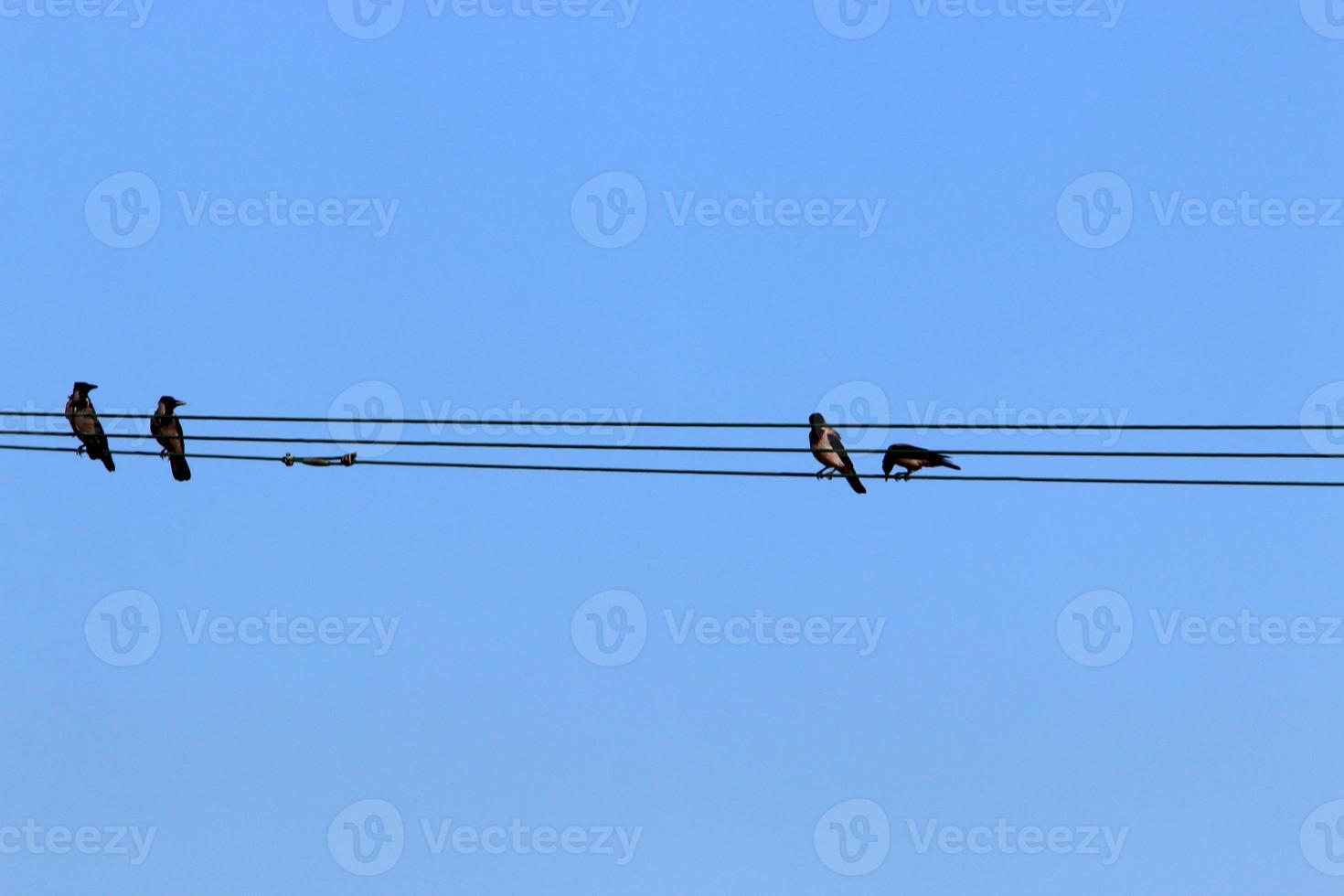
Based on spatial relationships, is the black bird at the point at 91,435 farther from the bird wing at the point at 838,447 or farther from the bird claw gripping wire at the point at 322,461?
the bird wing at the point at 838,447

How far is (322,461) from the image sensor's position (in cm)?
1348

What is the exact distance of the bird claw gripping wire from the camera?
Answer: 13.3 m

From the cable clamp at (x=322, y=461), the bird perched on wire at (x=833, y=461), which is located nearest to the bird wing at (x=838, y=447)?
the bird perched on wire at (x=833, y=461)

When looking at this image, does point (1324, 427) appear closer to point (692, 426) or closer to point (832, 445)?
point (692, 426)

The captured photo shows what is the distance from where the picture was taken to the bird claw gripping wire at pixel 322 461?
43.7 feet

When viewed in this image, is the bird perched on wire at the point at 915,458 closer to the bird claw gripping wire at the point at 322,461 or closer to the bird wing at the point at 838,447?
the bird wing at the point at 838,447

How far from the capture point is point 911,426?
40.3ft

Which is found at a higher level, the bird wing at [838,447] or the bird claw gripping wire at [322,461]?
the bird wing at [838,447]

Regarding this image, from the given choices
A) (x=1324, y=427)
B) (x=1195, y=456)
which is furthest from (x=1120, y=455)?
(x=1324, y=427)

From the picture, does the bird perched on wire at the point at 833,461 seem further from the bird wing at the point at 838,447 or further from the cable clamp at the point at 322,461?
the cable clamp at the point at 322,461

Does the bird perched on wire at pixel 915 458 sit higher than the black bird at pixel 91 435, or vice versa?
the bird perched on wire at pixel 915 458

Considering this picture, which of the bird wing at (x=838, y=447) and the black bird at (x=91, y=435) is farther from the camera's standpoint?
the bird wing at (x=838, y=447)

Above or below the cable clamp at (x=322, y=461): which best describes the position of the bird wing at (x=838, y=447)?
above

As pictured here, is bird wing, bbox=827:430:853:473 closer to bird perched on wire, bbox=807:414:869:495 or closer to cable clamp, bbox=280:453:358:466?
bird perched on wire, bbox=807:414:869:495
